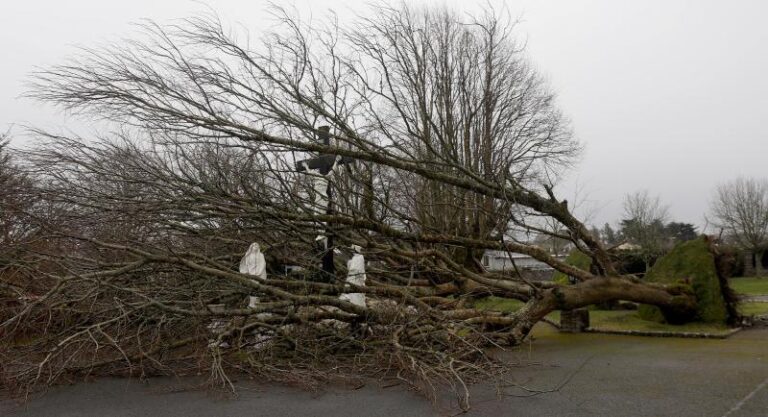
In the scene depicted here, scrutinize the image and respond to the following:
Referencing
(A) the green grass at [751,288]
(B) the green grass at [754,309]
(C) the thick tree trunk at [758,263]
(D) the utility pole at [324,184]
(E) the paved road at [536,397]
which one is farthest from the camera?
(C) the thick tree trunk at [758,263]

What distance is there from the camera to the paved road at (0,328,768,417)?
4582 mm

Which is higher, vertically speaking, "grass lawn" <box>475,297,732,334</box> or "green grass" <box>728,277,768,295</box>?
"green grass" <box>728,277,768,295</box>

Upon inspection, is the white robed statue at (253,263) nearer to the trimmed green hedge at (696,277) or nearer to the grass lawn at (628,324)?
the grass lawn at (628,324)

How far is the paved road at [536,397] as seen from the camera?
15.0 ft

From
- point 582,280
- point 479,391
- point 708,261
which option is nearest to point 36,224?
point 479,391

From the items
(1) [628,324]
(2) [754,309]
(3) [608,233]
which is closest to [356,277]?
(1) [628,324]

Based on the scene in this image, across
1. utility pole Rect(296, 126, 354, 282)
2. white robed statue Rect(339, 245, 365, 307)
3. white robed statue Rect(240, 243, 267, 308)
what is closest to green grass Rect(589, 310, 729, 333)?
white robed statue Rect(339, 245, 365, 307)

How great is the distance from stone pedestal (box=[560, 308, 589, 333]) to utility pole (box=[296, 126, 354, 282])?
4.37 m

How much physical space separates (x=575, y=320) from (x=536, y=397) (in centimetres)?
517

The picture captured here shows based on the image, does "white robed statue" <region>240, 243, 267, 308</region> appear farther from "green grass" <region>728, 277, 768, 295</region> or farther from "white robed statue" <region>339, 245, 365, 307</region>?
"green grass" <region>728, 277, 768, 295</region>

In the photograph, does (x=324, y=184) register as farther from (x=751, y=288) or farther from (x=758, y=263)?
(x=758, y=263)

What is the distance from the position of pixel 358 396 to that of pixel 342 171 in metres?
4.48

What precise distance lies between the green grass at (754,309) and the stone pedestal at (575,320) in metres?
3.16

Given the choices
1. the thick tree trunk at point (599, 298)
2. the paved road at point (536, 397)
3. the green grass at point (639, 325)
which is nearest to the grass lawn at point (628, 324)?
the green grass at point (639, 325)
